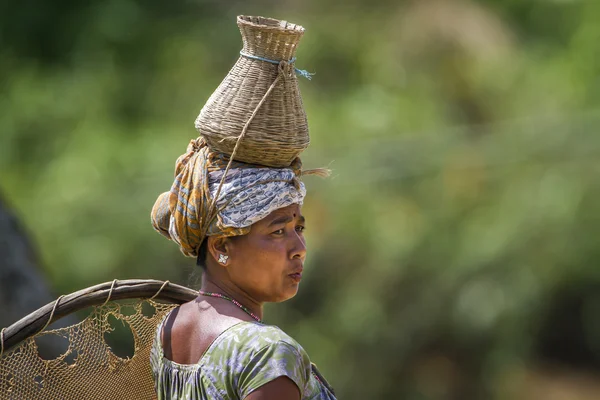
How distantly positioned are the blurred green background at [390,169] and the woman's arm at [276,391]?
321cm

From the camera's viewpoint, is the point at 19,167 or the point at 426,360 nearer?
the point at 426,360

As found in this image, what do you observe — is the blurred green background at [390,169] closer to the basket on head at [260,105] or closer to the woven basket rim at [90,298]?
the woven basket rim at [90,298]

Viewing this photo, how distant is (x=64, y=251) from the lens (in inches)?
248

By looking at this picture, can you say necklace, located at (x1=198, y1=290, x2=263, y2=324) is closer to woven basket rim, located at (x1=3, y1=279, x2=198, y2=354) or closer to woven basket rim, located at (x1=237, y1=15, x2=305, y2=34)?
woven basket rim, located at (x1=3, y1=279, x2=198, y2=354)

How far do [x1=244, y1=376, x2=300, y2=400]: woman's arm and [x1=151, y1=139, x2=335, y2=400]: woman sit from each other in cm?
7

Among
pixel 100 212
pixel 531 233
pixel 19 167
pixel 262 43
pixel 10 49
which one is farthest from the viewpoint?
pixel 10 49

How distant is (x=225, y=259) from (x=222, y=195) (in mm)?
156

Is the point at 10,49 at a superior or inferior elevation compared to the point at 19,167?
superior

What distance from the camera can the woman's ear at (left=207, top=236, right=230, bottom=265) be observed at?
229cm

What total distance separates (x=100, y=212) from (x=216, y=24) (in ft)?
6.19

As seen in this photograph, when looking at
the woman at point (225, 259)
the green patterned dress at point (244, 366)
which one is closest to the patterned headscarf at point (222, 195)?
the woman at point (225, 259)

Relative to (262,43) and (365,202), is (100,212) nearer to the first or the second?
(365,202)

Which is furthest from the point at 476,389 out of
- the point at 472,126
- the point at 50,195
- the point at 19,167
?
the point at 19,167

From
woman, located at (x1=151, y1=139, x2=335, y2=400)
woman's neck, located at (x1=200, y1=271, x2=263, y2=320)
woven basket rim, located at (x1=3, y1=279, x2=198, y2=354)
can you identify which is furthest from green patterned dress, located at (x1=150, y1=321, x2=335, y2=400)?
woven basket rim, located at (x1=3, y1=279, x2=198, y2=354)
